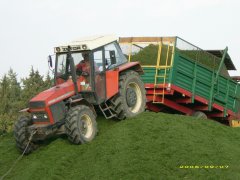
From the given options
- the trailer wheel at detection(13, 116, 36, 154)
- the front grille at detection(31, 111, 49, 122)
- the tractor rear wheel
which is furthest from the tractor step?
the trailer wheel at detection(13, 116, 36, 154)

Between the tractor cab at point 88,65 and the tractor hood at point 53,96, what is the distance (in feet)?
0.59

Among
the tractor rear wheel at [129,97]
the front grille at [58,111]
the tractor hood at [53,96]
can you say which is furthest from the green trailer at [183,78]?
the front grille at [58,111]

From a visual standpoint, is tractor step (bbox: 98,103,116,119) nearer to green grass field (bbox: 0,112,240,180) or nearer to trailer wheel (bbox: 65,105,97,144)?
green grass field (bbox: 0,112,240,180)

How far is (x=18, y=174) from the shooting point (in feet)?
28.9

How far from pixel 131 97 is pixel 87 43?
186 centimetres

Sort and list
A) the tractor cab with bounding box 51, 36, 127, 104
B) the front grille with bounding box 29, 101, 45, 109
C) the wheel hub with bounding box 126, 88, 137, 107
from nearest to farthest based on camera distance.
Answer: the front grille with bounding box 29, 101, 45, 109 → the tractor cab with bounding box 51, 36, 127, 104 → the wheel hub with bounding box 126, 88, 137, 107

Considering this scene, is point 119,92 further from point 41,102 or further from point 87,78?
point 41,102

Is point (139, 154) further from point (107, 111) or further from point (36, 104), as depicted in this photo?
point (107, 111)

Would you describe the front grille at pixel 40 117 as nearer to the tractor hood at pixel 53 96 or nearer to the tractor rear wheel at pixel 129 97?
the tractor hood at pixel 53 96

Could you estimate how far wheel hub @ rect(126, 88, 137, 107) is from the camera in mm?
A: 11086

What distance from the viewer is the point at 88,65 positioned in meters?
10.2

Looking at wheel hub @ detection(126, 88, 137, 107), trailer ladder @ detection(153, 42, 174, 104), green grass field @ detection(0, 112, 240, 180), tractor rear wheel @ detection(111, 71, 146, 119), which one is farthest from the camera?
trailer ladder @ detection(153, 42, 174, 104)

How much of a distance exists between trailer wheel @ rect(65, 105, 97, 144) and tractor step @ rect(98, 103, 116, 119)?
0.67m

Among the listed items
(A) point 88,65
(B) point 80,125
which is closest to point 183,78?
(A) point 88,65
